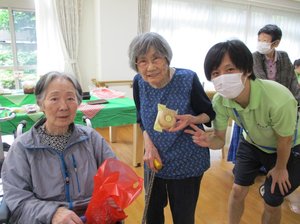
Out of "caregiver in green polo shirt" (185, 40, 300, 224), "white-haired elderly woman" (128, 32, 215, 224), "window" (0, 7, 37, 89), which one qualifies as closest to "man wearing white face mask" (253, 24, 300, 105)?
"caregiver in green polo shirt" (185, 40, 300, 224)

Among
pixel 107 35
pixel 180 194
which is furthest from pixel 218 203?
pixel 107 35

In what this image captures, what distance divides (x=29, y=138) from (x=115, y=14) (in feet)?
10.2

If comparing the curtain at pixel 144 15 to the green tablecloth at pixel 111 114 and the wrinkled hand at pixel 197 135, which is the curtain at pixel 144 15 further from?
the wrinkled hand at pixel 197 135

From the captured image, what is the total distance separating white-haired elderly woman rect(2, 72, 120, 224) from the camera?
3.14ft

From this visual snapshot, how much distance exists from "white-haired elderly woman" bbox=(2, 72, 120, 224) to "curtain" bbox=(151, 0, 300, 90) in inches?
135

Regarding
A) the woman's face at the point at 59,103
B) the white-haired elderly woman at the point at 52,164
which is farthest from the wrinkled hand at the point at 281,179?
the woman's face at the point at 59,103

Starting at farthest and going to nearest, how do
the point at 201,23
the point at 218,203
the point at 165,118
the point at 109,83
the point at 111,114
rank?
the point at 201,23
the point at 109,83
the point at 111,114
the point at 218,203
the point at 165,118

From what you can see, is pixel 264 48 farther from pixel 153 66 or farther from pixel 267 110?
pixel 153 66

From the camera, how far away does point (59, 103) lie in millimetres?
1068

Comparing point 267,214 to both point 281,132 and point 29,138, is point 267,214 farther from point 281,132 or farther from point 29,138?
point 29,138

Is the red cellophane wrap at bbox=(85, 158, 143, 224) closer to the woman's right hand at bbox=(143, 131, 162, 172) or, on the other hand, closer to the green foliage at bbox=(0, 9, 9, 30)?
the woman's right hand at bbox=(143, 131, 162, 172)

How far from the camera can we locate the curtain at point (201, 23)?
14.5 feet

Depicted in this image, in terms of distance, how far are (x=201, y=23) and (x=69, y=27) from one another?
2.58 metres

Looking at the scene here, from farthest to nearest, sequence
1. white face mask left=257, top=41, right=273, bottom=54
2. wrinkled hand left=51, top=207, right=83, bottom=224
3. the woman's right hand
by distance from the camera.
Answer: white face mask left=257, top=41, right=273, bottom=54 → the woman's right hand → wrinkled hand left=51, top=207, right=83, bottom=224
